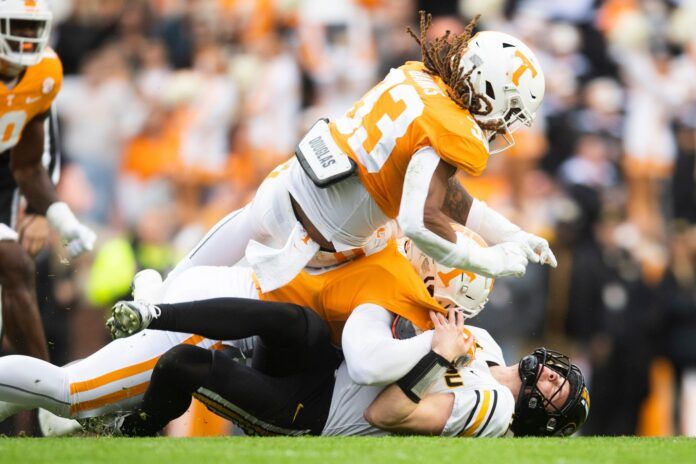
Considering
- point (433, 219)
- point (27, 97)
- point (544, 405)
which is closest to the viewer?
point (433, 219)

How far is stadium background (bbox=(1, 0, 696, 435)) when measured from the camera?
9359mm

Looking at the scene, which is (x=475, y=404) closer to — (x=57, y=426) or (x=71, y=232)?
(x=57, y=426)

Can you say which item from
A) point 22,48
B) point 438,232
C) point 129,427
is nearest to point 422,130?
point 438,232

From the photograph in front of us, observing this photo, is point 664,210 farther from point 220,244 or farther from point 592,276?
point 220,244

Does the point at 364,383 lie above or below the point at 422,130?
below

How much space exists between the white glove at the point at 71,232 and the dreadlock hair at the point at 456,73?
6.25 ft

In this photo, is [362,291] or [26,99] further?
[26,99]

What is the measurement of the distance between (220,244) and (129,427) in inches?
37.7

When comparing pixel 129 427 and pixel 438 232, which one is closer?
pixel 438 232

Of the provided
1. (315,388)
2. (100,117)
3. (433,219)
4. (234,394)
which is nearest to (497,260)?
(433,219)

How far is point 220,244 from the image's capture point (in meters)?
6.21

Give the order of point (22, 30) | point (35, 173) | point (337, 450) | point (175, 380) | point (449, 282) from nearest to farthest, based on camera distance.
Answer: point (337, 450) < point (175, 380) < point (449, 282) < point (22, 30) < point (35, 173)

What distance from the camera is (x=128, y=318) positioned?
16.9 ft

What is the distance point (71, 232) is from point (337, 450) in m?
2.25
